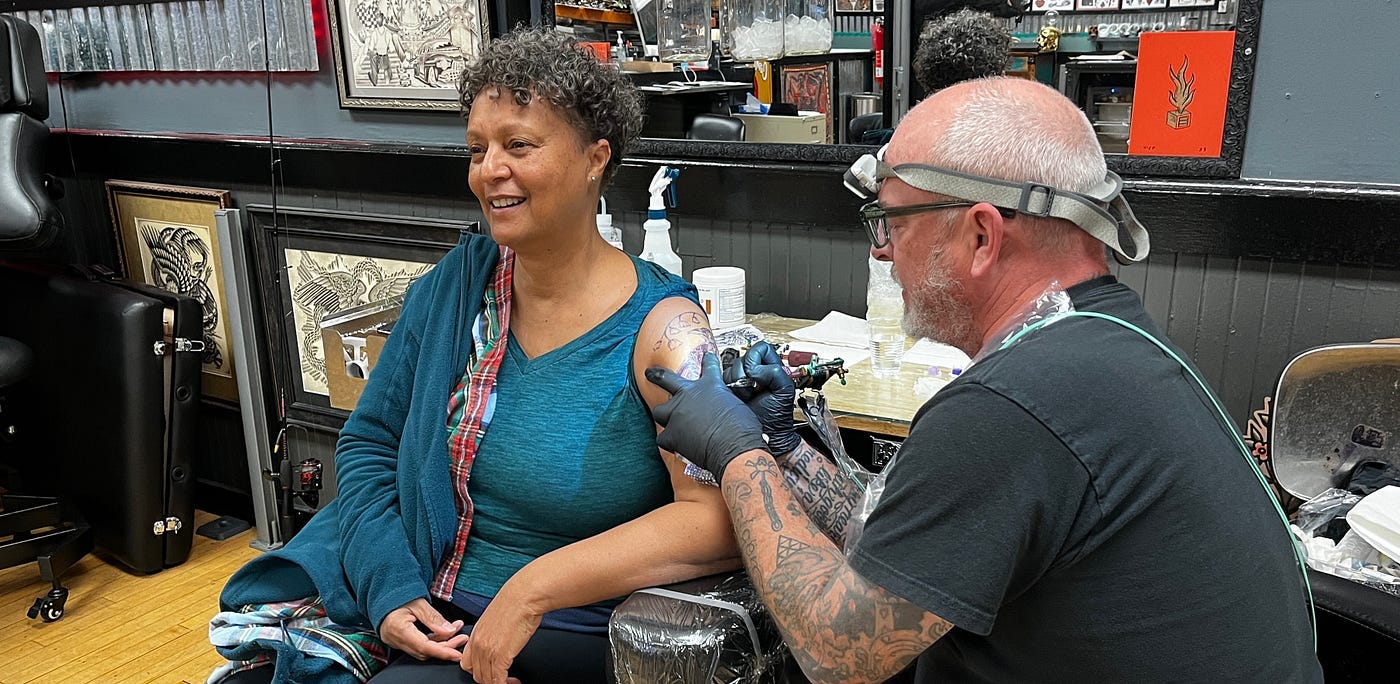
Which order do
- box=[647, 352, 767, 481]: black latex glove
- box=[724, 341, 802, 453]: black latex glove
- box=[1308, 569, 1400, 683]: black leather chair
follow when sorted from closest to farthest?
box=[1308, 569, 1400, 683]: black leather chair
box=[647, 352, 767, 481]: black latex glove
box=[724, 341, 802, 453]: black latex glove

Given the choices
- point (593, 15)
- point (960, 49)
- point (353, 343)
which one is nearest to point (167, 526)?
point (353, 343)

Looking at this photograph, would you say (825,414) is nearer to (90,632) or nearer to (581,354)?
(581,354)

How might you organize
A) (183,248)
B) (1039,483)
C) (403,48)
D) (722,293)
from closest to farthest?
(1039,483) → (722,293) → (403,48) → (183,248)

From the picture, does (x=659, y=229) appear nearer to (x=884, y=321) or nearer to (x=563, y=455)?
(x=884, y=321)

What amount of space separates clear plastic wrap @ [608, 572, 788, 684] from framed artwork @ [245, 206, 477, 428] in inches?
64.5

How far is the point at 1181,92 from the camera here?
177 cm

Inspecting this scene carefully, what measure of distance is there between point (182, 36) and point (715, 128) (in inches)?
72.2

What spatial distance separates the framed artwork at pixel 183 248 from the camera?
316 cm

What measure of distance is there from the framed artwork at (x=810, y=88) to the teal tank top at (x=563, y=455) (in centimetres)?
78

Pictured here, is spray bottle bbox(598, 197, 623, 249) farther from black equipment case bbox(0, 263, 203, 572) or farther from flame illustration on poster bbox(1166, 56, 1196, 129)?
black equipment case bbox(0, 263, 203, 572)

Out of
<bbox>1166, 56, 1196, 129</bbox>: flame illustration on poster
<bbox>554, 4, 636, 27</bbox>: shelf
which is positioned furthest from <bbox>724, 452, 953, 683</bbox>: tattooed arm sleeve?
<bbox>554, 4, 636, 27</bbox>: shelf

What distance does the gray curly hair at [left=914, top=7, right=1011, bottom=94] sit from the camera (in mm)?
1932

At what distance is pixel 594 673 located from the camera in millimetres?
1469

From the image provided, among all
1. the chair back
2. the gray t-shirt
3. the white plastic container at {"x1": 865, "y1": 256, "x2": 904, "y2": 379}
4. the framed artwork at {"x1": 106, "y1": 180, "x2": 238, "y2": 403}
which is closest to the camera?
the gray t-shirt
